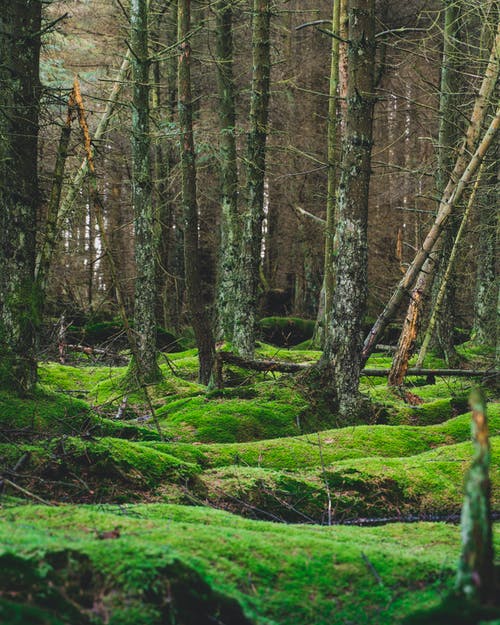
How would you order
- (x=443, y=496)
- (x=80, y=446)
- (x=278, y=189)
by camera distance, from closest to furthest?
(x=80, y=446) → (x=443, y=496) → (x=278, y=189)

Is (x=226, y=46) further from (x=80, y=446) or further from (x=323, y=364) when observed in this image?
(x=80, y=446)

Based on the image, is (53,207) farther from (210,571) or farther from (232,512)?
(210,571)

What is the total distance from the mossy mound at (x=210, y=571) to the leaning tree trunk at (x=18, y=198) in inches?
150

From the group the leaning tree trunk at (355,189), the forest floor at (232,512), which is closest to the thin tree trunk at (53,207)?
the forest floor at (232,512)

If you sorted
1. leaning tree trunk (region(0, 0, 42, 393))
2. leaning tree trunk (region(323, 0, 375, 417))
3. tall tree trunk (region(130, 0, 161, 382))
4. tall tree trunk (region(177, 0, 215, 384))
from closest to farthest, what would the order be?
leaning tree trunk (region(0, 0, 42, 393))
leaning tree trunk (region(323, 0, 375, 417))
tall tree trunk (region(177, 0, 215, 384))
tall tree trunk (region(130, 0, 161, 382))

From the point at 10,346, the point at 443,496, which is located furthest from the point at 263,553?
the point at 10,346

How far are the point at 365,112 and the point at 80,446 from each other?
19.6ft

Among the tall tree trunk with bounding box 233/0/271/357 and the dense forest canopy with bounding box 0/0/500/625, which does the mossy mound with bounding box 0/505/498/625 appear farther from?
the tall tree trunk with bounding box 233/0/271/357

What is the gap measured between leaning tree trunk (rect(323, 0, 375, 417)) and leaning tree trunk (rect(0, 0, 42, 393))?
4.04 metres

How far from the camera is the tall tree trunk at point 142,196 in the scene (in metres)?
12.0

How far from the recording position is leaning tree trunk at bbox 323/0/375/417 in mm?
8438

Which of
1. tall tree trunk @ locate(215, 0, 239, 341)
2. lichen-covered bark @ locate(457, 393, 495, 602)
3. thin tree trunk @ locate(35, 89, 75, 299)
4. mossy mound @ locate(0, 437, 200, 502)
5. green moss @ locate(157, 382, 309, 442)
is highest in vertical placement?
tall tree trunk @ locate(215, 0, 239, 341)

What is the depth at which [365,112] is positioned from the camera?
332 inches

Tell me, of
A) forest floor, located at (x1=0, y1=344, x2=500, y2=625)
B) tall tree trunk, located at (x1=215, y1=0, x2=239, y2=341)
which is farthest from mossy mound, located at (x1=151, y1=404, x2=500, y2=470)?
tall tree trunk, located at (x1=215, y1=0, x2=239, y2=341)
